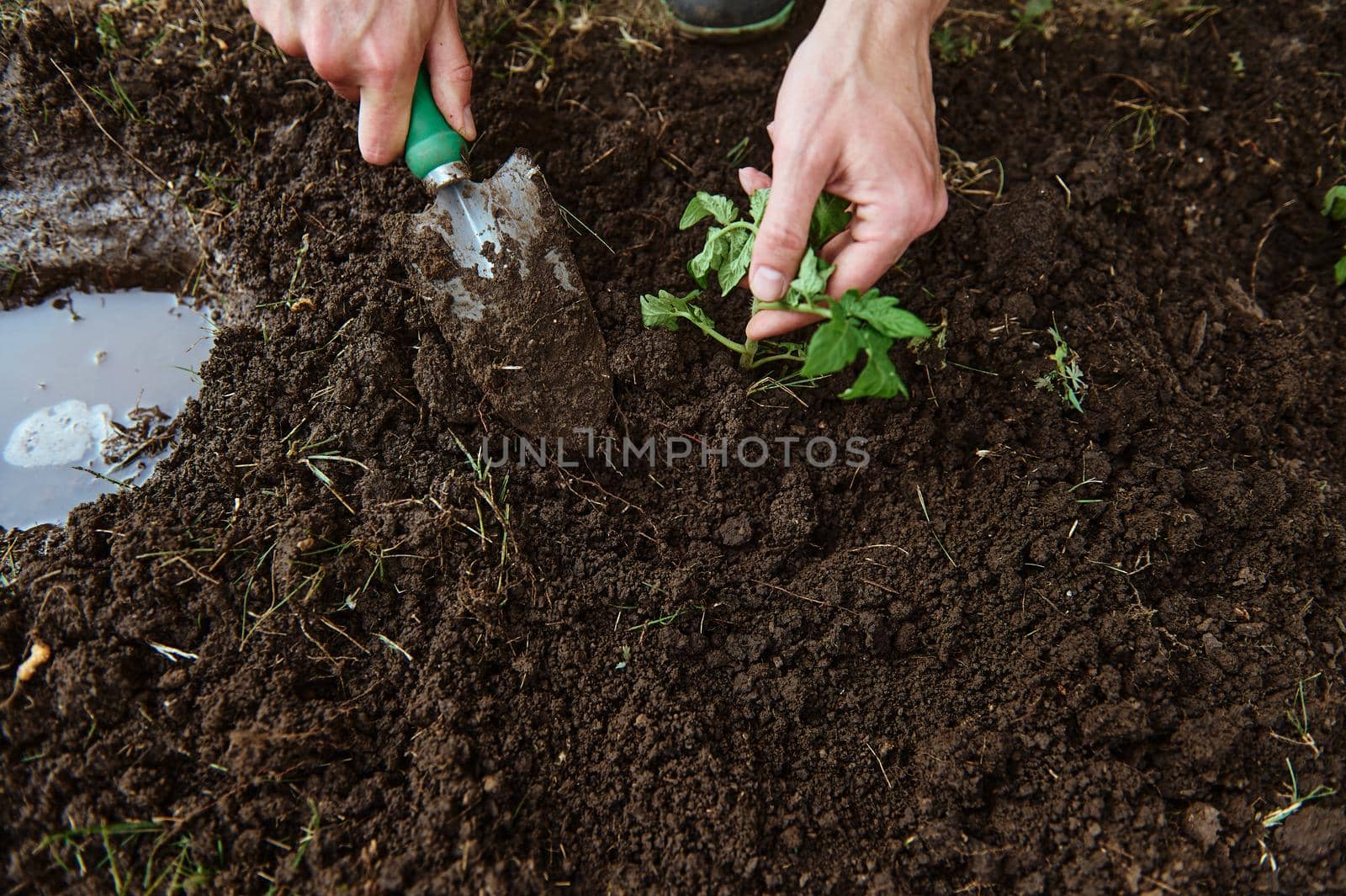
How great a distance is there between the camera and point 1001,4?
271 centimetres

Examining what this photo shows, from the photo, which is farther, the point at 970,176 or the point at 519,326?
the point at 970,176

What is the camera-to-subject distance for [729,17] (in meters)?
2.51

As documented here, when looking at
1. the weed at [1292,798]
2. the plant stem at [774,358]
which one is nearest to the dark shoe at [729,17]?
the plant stem at [774,358]

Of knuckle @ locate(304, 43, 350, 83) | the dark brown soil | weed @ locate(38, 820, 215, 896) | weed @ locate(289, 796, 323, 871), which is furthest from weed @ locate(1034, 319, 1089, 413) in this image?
weed @ locate(38, 820, 215, 896)

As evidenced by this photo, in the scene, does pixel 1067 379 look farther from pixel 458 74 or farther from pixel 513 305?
pixel 458 74

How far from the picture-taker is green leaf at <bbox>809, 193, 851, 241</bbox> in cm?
186

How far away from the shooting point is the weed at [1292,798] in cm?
174

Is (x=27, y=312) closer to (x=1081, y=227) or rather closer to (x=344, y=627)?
(x=344, y=627)

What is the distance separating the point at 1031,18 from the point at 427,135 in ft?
6.52

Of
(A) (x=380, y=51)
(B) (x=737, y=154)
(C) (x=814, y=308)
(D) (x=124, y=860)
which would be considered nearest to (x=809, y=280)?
(C) (x=814, y=308)

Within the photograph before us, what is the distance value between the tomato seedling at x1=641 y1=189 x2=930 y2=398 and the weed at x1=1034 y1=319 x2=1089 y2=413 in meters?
0.37

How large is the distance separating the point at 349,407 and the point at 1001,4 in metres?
2.42

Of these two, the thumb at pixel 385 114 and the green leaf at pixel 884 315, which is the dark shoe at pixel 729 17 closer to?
the thumb at pixel 385 114

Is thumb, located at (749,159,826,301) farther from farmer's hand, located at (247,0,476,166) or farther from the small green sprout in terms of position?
the small green sprout
